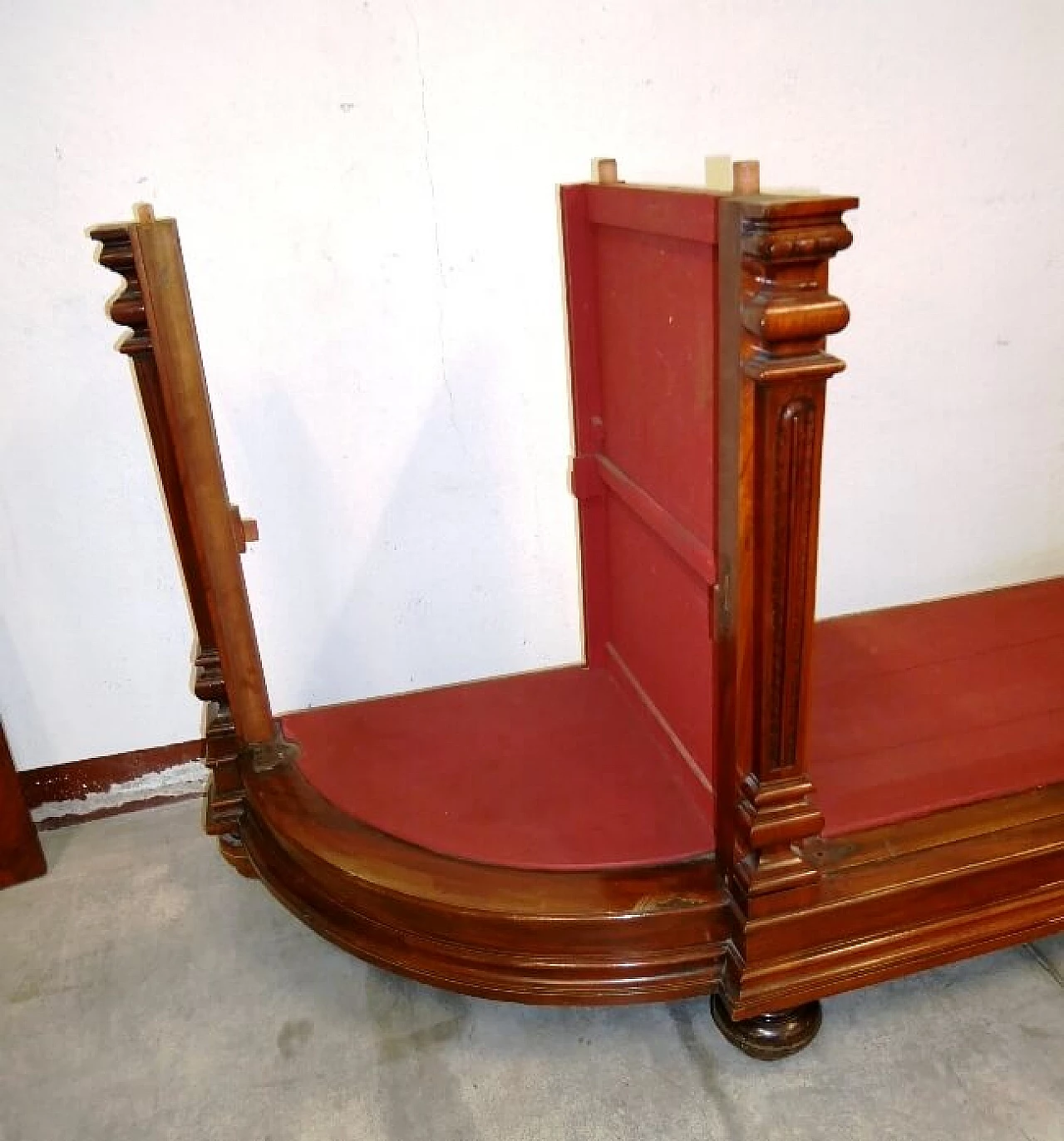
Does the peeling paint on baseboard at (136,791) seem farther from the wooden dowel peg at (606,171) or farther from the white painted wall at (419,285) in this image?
the wooden dowel peg at (606,171)

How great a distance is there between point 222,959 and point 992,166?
85.8 inches

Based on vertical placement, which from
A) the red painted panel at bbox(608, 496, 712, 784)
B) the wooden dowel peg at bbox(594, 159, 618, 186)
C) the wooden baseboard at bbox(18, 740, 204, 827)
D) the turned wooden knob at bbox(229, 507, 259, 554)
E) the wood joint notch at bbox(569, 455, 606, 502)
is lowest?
the wooden baseboard at bbox(18, 740, 204, 827)

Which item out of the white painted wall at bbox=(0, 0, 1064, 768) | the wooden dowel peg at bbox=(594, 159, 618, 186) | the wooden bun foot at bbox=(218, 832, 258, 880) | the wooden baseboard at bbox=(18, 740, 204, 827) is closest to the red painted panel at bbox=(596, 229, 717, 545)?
the wooden dowel peg at bbox=(594, 159, 618, 186)

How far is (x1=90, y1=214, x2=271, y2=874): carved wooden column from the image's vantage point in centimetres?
153

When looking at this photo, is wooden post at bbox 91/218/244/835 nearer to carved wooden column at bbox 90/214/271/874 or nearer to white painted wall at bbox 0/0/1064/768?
carved wooden column at bbox 90/214/271/874

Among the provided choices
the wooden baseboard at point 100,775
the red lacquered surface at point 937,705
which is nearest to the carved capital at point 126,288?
the wooden baseboard at point 100,775

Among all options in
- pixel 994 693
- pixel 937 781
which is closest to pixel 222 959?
pixel 937 781

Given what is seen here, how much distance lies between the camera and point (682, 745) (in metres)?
1.71

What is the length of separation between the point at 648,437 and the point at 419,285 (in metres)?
0.62

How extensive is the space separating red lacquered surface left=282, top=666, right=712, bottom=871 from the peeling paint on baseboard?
46 cm

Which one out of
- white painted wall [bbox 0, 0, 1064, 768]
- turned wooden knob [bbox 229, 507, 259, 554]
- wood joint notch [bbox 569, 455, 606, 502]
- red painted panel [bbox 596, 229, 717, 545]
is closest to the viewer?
red painted panel [bbox 596, 229, 717, 545]

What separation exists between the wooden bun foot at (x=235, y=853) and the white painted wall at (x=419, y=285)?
44 centimetres

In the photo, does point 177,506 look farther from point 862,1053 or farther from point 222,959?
point 862,1053

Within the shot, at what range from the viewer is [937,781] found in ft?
5.24
